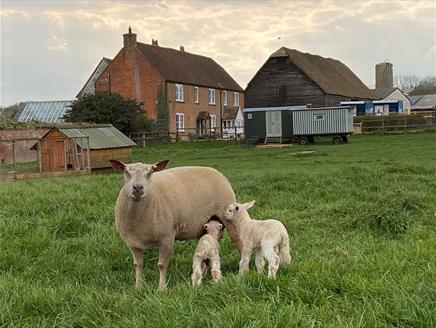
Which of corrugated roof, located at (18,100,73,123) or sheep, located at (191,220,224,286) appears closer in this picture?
sheep, located at (191,220,224,286)

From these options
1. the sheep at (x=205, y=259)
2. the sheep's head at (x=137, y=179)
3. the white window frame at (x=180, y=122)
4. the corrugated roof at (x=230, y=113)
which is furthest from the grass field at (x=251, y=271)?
the corrugated roof at (x=230, y=113)

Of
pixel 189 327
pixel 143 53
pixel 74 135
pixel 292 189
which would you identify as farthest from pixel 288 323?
pixel 143 53

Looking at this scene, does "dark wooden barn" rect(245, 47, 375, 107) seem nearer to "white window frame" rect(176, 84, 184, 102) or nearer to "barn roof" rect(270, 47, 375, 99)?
"barn roof" rect(270, 47, 375, 99)

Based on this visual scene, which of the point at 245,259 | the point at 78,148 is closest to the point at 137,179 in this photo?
the point at 245,259

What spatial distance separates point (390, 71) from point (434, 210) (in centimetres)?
10038

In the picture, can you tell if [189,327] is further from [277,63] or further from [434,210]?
[277,63]

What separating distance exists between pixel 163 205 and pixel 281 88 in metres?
59.2

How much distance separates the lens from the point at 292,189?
13.8 meters

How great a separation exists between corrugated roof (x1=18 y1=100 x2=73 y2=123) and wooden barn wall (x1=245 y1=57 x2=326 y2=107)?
940 inches

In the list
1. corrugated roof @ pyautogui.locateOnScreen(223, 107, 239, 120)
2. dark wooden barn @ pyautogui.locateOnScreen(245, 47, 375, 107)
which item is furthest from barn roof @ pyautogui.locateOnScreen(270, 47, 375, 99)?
corrugated roof @ pyautogui.locateOnScreen(223, 107, 239, 120)

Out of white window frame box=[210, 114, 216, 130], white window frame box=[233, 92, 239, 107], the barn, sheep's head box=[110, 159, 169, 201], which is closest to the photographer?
sheep's head box=[110, 159, 169, 201]

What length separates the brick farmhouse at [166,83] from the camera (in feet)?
190

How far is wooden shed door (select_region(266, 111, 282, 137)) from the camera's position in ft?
152

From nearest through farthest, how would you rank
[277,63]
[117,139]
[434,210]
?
[434,210]
[117,139]
[277,63]
